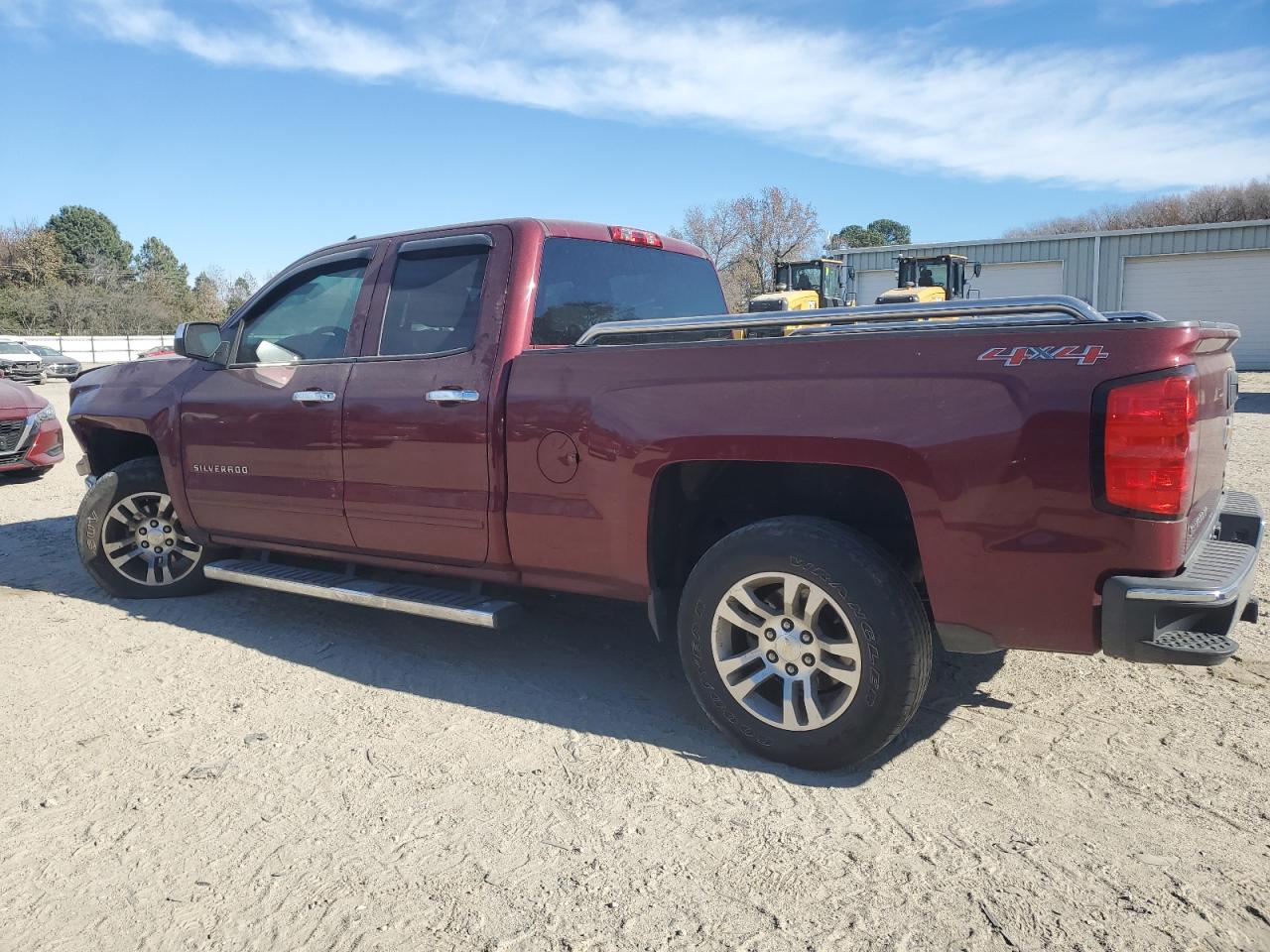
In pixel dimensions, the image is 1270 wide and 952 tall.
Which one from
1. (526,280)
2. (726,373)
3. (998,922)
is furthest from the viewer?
(526,280)

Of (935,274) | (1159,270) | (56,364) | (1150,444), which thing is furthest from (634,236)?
(56,364)

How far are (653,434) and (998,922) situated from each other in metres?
1.91

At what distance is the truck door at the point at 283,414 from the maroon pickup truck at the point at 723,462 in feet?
0.06

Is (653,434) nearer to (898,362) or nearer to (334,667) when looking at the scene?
(898,362)

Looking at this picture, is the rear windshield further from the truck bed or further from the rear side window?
the truck bed

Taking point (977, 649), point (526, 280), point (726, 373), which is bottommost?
point (977, 649)

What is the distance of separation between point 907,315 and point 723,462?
91 cm

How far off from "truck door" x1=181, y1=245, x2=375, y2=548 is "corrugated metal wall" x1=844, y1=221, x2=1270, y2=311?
28866mm

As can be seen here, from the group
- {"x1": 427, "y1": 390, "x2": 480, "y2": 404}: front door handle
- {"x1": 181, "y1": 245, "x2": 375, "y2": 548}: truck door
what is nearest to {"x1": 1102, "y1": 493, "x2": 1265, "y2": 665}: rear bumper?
{"x1": 427, "y1": 390, "x2": 480, "y2": 404}: front door handle

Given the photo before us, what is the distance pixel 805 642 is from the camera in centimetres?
334

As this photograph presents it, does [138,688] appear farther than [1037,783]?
Yes

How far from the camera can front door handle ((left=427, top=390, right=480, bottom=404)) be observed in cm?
405

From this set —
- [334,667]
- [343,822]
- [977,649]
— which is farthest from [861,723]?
[334,667]

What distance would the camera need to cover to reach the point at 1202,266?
2895 cm
